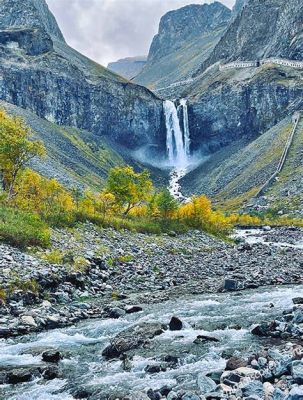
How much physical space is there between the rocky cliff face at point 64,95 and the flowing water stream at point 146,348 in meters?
156

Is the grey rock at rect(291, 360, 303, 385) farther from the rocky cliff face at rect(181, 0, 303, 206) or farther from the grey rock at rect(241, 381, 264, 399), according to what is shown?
the rocky cliff face at rect(181, 0, 303, 206)

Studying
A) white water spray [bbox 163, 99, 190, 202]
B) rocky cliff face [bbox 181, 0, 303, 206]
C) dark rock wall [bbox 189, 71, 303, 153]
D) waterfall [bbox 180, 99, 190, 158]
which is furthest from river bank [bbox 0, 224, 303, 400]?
waterfall [bbox 180, 99, 190, 158]

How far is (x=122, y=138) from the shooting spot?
197m

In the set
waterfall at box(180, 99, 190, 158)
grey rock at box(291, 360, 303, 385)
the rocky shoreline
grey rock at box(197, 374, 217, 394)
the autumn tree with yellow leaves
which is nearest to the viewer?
grey rock at box(291, 360, 303, 385)

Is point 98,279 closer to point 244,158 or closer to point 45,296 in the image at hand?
point 45,296

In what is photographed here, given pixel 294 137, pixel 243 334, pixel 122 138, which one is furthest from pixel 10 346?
pixel 122 138

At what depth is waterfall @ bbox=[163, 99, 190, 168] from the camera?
193 m

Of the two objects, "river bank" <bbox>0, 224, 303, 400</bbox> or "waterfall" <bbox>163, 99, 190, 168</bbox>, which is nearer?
"river bank" <bbox>0, 224, 303, 400</bbox>

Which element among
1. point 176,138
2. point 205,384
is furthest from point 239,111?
point 205,384

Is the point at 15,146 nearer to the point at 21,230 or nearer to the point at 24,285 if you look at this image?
the point at 21,230

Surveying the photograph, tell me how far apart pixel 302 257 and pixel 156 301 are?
24.0 metres

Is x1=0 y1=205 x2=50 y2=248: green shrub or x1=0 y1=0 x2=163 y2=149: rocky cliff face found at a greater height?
x1=0 y1=0 x2=163 y2=149: rocky cliff face

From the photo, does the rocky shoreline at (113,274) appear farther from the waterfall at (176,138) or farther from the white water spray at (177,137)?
the waterfall at (176,138)

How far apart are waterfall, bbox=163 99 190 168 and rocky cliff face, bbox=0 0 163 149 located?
12.7ft
